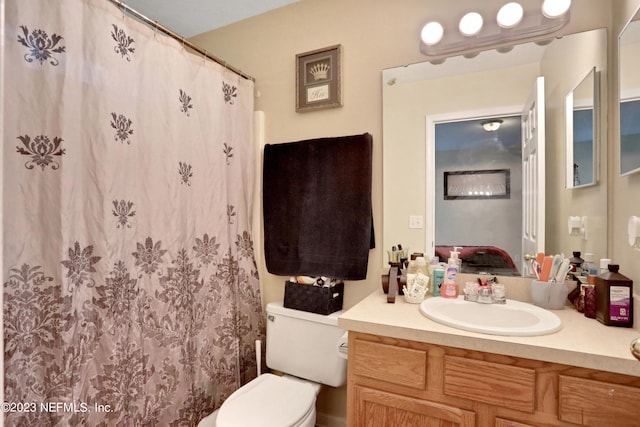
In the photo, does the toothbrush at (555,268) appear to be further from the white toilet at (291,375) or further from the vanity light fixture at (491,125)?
the white toilet at (291,375)

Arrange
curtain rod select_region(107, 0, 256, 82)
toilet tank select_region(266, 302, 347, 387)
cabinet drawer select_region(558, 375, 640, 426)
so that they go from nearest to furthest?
cabinet drawer select_region(558, 375, 640, 426) → curtain rod select_region(107, 0, 256, 82) → toilet tank select_region(266, 302, 347, 387)

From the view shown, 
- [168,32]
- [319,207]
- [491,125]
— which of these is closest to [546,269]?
[491,125]

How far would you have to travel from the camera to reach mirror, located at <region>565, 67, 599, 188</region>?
4.39 feet

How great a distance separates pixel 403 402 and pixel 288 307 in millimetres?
809

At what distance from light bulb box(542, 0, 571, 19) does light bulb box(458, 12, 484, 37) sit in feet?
0.80

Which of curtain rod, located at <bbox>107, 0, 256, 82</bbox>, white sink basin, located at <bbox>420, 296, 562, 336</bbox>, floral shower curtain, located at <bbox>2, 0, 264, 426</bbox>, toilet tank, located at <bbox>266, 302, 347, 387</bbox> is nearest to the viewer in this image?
floral shower curtain, located at <bbox>2, 0, 264, 426</bbox>

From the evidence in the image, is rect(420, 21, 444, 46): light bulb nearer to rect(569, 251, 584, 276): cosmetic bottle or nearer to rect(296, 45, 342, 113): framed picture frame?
rect(296, 45, 342, 113): framed picture frame

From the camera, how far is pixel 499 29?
149cm

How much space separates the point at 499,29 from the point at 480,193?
0.74 m

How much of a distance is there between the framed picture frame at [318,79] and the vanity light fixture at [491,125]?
74cm

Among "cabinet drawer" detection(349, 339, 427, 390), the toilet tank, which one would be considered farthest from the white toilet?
"cabinet drawer" detection(349, 339, 427, 390)

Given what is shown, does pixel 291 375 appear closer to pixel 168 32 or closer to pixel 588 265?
pixel 588 265

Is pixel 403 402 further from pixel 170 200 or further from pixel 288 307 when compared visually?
pixel 170 200

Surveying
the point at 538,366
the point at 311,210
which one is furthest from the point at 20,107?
the point at 538,366
